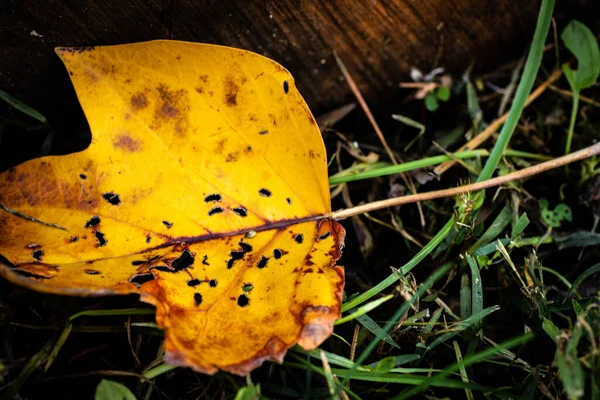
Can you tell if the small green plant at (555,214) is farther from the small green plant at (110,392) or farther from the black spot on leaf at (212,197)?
the small green plant at (110,392)

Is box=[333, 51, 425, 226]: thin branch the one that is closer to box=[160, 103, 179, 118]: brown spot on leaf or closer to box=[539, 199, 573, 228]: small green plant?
box=[539, 199, 573, 228]: small green plant

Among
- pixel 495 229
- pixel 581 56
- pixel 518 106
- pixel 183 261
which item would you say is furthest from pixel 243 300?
pixel 581 56

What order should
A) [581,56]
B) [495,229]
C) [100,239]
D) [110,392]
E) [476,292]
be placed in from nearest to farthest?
[110,392]
[100,239]
[476,292]
[495,229]
[581,56]

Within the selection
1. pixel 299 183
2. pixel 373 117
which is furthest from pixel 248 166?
pixel 373 117

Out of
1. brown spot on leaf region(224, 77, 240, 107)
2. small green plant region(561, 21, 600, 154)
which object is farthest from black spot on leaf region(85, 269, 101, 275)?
small green plant region(561, 21, 600, 154)

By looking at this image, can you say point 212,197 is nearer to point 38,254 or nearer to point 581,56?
point 38,254

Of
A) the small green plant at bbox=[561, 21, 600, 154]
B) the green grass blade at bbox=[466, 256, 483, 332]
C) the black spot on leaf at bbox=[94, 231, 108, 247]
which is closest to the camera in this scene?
the black spot on leaf at bbox=[94, 231, 108, 247]
